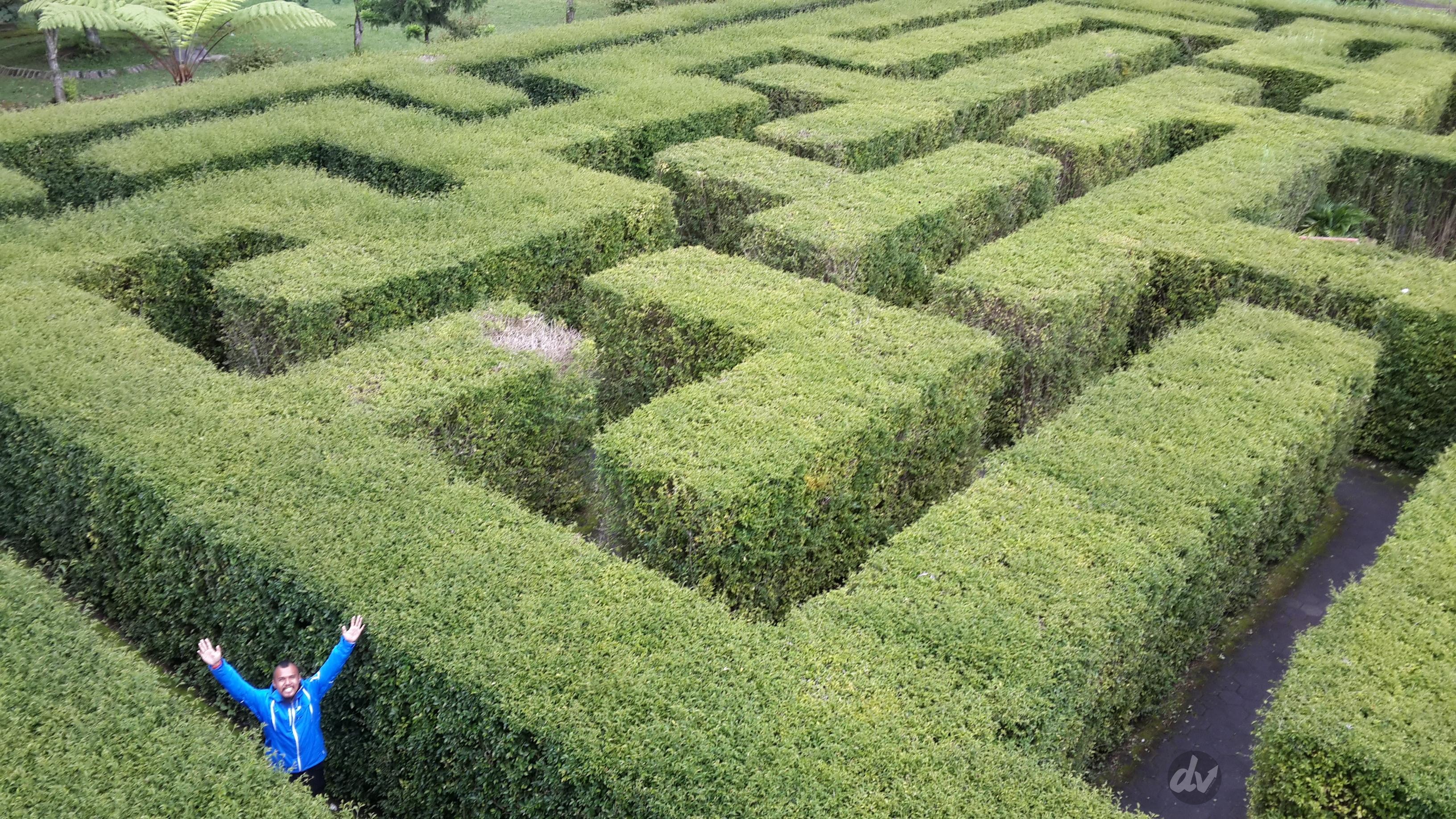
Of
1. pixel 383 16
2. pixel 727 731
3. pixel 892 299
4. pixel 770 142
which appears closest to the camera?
pixel 727 731

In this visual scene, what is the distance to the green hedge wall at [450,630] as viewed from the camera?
602cm

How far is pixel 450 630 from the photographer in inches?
267

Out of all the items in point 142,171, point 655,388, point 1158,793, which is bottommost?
point 1158,793

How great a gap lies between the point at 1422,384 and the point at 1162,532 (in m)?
5.64

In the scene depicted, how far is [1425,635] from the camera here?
23.1 feet

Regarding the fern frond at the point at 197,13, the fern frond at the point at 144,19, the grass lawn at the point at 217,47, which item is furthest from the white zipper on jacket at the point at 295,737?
the grass lawn at the point at 217,47

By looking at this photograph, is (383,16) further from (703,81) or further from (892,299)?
(892,299)

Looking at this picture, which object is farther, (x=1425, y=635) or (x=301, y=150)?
(x=301, y=150)

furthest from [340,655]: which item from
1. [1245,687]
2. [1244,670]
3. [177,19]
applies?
[177,19]

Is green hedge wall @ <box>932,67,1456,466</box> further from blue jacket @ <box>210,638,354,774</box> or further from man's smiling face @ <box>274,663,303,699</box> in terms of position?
man's smiling face @ <box>274,663,303,699</box>

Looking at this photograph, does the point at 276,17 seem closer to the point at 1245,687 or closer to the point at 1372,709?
the point at 1245,687

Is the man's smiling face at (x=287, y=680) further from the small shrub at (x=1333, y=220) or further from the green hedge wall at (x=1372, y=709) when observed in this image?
the small shrub at (x=1333, y=220)

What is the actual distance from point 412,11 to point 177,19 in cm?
578

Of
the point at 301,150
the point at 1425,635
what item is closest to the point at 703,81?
the point at 301,150
